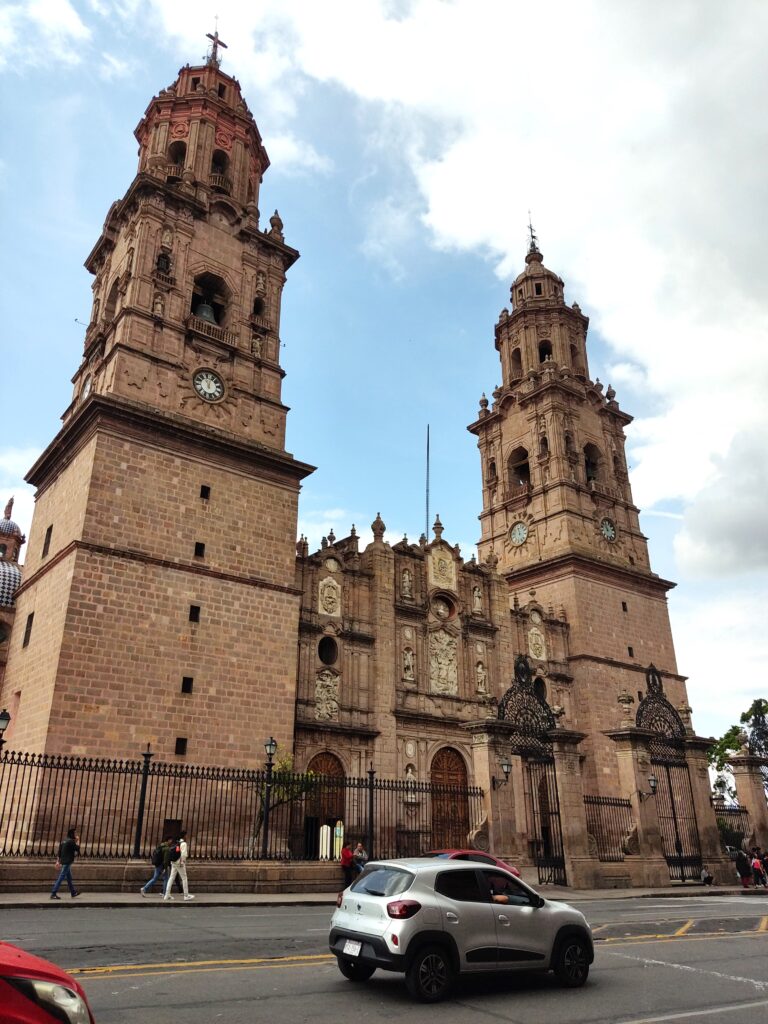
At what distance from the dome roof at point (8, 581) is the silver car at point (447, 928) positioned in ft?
140

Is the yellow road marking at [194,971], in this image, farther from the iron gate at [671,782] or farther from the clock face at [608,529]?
the clock face at [608,529]

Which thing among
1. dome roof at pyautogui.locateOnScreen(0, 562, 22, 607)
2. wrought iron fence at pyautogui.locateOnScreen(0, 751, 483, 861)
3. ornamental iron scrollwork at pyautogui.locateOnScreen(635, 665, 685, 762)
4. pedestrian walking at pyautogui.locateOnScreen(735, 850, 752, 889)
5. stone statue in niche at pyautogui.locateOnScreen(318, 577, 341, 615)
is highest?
dome roof at pyautogui.locateOnScreen(0, 562, 22, 607)

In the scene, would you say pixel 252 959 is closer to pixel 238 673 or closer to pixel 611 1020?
pixel 611 1020

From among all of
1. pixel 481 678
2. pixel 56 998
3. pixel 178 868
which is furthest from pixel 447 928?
pixel 481 678

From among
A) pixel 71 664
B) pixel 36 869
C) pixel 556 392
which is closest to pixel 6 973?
pixel 36 869

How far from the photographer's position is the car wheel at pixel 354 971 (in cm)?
815

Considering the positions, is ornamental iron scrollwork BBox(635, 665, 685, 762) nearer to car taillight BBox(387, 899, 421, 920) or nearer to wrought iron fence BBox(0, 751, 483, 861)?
wrought iron fence BBox(0, 751, 483, 861)

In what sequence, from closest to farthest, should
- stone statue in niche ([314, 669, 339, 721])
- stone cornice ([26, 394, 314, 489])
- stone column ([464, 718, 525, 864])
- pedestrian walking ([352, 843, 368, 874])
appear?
pedestrian walking ([352, 843, 368, 874]) < stone column ([464, 718, 525, 864]) < stone cornice ([26, 394, 314, 489]) < stone statue in niche ([314, 669, 339, 721])

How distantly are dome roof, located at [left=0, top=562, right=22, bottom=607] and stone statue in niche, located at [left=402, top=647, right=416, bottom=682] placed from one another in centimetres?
2609

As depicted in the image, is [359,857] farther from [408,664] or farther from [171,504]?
[171,504]

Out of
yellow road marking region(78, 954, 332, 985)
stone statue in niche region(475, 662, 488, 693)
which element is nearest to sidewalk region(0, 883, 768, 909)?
yellow road marking region(78, 954, 332, 985)

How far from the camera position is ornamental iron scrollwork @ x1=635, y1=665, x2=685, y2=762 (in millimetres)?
28656

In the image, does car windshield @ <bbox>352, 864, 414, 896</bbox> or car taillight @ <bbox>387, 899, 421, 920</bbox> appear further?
car windshield @ <bbox>352, 864, 414, 896</bbox>

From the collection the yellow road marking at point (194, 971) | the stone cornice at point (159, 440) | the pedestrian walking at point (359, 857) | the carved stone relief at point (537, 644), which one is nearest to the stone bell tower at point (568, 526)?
the carved stone relief at point (537, 644)
